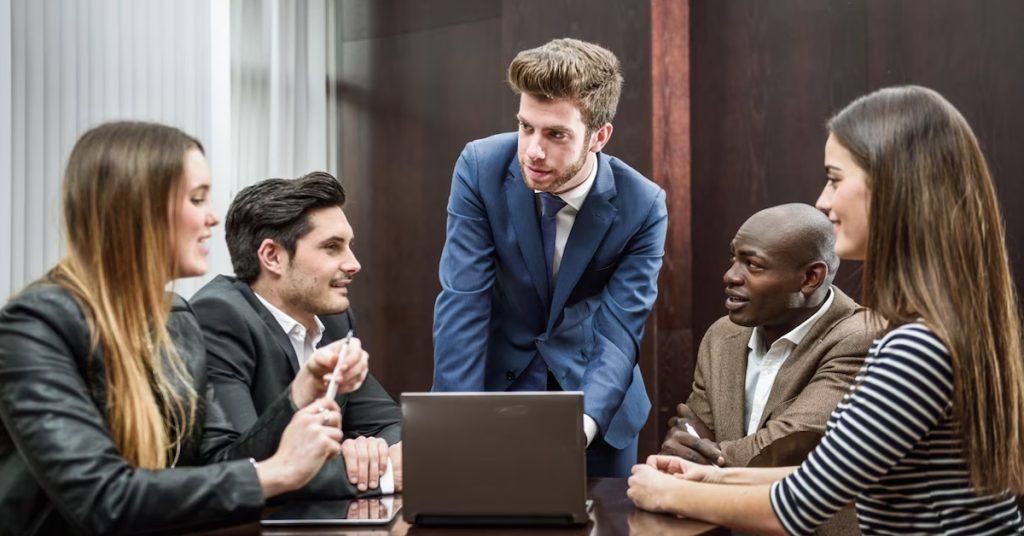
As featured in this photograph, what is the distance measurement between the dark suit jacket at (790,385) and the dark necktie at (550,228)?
1.65 ft

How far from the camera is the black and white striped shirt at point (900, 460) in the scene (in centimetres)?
157

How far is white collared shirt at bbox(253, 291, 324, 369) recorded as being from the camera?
8.39 feet

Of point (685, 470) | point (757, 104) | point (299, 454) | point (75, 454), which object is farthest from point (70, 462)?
point (757, 104)

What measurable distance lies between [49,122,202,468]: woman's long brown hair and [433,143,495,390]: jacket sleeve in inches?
39.6

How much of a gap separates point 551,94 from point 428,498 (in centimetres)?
121

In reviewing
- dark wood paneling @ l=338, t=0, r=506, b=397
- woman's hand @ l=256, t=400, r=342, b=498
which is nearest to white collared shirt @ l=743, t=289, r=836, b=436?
woman's hand @ l=256, t=400, r=342, b=498

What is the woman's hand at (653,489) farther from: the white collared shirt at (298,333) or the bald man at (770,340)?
the white collared shirt at (298,333)

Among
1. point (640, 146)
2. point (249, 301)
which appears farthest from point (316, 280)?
point (640, 146)

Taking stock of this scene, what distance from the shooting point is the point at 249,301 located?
245 cm

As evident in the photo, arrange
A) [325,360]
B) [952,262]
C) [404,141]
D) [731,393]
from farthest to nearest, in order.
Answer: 1. [404,141]
2. [731,393]
3. [325,360]
4. [952,262]

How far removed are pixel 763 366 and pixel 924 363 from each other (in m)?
1.28

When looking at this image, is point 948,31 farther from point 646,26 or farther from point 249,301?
point 249,301

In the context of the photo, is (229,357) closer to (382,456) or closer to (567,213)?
(382,456)

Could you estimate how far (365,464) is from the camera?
2.02 metres
